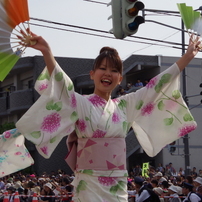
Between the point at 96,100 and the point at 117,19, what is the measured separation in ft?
17.8

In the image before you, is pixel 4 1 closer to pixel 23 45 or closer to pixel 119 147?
pixel 23 45

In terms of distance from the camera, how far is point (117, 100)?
4.14 meters

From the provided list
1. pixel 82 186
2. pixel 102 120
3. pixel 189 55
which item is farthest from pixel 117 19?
pixel 82 186

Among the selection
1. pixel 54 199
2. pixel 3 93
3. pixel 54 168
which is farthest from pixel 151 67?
pixel 54 199

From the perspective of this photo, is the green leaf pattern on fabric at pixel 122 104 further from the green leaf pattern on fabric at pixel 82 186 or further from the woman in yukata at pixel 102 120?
the green leaf pattern on fabric at pixel 82 186

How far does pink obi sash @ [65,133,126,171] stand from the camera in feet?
12.4

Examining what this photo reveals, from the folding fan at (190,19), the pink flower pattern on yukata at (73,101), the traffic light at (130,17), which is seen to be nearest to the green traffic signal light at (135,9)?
the traffic light at (130,17)

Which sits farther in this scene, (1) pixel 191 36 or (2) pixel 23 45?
(1) pixel 191 36

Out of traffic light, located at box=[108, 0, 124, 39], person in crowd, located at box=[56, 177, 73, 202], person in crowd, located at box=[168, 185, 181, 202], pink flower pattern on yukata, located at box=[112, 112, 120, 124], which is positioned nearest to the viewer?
pink flower pattern on yukata, located at box=[112, 112, 120, 124]

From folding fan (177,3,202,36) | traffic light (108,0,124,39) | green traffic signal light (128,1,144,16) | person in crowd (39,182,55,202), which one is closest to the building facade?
person in crowd (39,182,55,202)

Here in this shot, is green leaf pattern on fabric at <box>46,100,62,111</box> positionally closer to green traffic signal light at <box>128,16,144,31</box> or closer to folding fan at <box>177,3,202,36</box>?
folding fan at <box>177,3,202,36</box>

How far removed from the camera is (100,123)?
3812mm

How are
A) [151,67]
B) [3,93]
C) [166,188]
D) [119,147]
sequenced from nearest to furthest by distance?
1. [119,147]
2. [166,188]
3. [151,67]
4. [3,93]

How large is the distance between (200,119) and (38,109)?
24.9m
